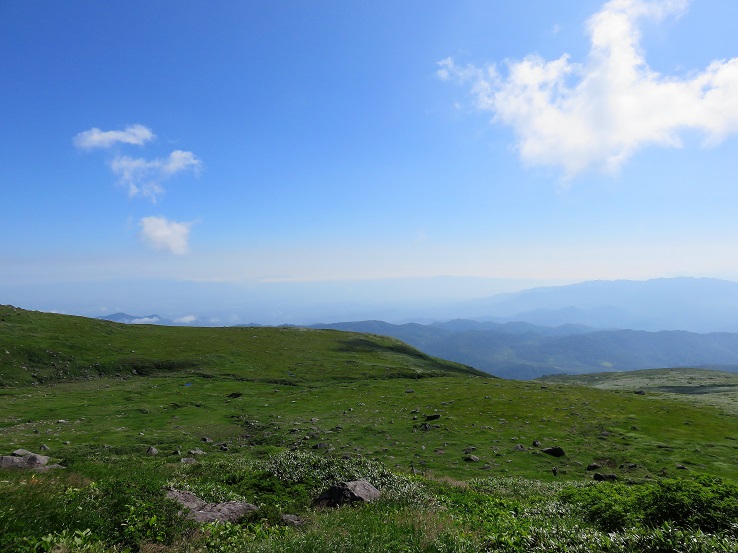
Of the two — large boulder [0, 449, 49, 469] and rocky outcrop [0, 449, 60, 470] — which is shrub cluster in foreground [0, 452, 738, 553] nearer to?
rocky outcrop [0, 449, 60, 470]

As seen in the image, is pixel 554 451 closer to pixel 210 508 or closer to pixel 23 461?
pixel 210 508

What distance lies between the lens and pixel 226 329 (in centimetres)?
11369

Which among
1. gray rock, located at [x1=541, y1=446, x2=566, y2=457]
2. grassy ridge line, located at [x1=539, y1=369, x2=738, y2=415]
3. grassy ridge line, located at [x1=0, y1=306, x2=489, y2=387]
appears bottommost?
grassy ridge line, located at [x1=539, y1=369, x2=738, y2=415]

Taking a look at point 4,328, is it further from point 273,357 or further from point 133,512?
point 133,512

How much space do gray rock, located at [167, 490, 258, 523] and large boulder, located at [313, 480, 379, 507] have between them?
2928mm

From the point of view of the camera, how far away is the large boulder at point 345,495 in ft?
51.8

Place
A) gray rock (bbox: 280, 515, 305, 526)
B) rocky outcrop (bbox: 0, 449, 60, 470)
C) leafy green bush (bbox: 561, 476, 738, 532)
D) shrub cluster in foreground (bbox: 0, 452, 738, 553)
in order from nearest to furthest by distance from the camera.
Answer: shrub cluster in foreground (bbox: 0, 452, 738, 553) → leafy green bush (bbox: 561, 476, 738, 532) → gray rock (bbox: 280, 515, 305, 526) → rocky outcrop (bbox: 0, 449, 60, 470)

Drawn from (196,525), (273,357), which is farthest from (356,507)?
(273,357)

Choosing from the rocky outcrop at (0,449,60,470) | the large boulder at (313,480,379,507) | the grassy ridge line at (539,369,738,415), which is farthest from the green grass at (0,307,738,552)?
the grassy ridge line at (539,369,738,415)

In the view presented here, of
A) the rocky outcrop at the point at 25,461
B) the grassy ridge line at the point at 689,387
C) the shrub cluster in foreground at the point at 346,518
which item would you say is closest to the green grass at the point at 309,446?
the shrub cluster in foreground at the point at 346,518

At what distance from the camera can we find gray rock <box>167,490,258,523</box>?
13172 mm

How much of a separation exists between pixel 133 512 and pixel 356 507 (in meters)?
8.06

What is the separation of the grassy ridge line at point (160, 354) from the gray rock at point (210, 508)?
5725 centimetres

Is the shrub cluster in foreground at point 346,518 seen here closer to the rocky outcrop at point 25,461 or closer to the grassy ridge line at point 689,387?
the rocky outcrop at point 25,461
